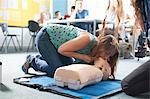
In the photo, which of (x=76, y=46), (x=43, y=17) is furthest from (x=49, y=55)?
(x=43, y=17)

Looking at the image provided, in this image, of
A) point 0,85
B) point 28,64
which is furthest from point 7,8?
point 0,85

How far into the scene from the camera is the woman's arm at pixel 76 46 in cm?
185

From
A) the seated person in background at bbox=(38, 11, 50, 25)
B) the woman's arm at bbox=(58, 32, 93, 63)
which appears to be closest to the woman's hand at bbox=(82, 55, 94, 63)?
the woman's arm at bbox=(58, 32, 93, 63)

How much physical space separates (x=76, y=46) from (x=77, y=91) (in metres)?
0.36

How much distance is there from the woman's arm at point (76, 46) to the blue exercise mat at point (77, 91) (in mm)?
237

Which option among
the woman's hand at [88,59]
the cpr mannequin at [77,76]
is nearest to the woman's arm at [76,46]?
the woman's hand at [88,59]

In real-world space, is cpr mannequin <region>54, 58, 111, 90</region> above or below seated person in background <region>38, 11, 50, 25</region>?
below

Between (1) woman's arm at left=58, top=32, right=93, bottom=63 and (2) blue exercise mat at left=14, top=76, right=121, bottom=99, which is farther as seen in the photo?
(1) woman's arm at left=58, top=32, right=93, bottom=63

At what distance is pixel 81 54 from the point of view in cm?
194

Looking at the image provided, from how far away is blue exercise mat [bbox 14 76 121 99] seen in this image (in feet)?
5.20

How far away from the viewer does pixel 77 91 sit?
1659 millimetres

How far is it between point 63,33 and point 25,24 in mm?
5043

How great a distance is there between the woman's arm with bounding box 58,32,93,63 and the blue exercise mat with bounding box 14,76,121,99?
24 centimetres

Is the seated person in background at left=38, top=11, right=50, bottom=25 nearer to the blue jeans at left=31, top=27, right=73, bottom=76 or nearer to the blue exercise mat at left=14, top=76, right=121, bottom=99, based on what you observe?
the blue jeans at left=31, top=27, right=73, bottom=76
